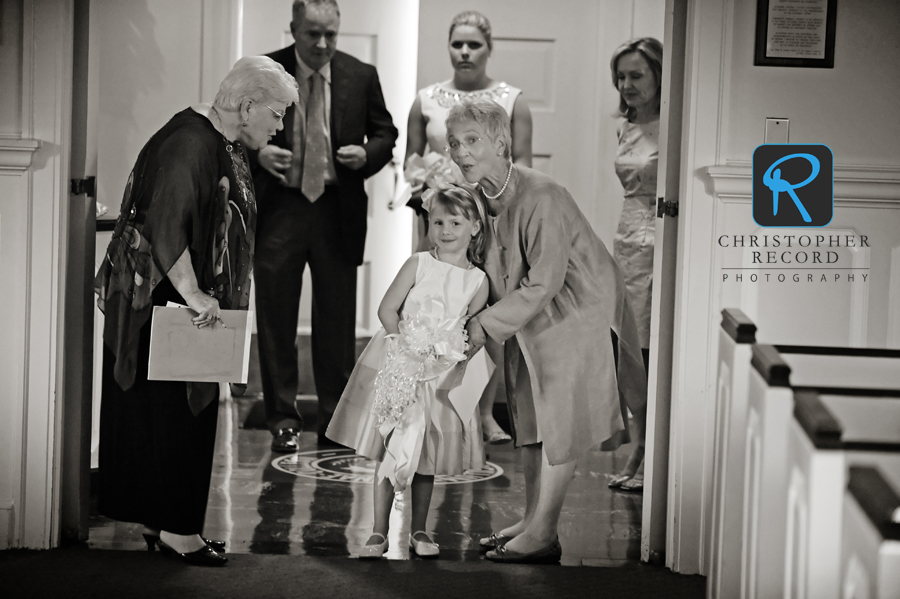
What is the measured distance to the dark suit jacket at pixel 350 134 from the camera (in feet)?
14.6

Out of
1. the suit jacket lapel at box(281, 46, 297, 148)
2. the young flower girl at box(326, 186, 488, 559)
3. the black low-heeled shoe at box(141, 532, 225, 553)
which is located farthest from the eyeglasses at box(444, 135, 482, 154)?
the suit jacket lapel at box(281, 46, 297, 148)

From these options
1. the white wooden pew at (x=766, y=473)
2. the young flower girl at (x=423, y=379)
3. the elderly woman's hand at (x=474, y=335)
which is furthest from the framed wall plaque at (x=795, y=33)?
the white wooden pew at (x=766, y=473)

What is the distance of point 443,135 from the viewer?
14.8 ft

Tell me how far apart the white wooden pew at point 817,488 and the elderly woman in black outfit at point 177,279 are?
5.25 ft

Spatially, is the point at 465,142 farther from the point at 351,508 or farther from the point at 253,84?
the point at 351,508

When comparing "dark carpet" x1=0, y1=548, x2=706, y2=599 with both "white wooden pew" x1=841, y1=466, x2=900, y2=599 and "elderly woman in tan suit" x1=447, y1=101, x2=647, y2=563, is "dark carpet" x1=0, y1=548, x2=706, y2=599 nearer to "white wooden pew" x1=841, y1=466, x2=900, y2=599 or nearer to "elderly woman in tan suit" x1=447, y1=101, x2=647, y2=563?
"elderly woman in tan suit" x1=447, y1=101, x2=647, y2=563

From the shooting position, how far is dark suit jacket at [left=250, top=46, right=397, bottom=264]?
444 centimetres

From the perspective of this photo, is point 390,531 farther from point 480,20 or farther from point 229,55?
point 229,55

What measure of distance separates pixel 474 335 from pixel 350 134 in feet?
6.03

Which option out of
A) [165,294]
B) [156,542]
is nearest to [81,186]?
[165,294]

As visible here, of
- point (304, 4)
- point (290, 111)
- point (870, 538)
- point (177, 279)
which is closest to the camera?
point (870, 538)

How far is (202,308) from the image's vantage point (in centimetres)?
274

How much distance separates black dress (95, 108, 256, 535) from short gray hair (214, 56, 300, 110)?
0.31 feet

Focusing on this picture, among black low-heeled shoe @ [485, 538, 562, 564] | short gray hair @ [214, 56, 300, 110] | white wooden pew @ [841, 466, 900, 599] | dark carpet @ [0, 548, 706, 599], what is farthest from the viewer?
black low-heeled shoe @ [485, 538, 562, 564]
